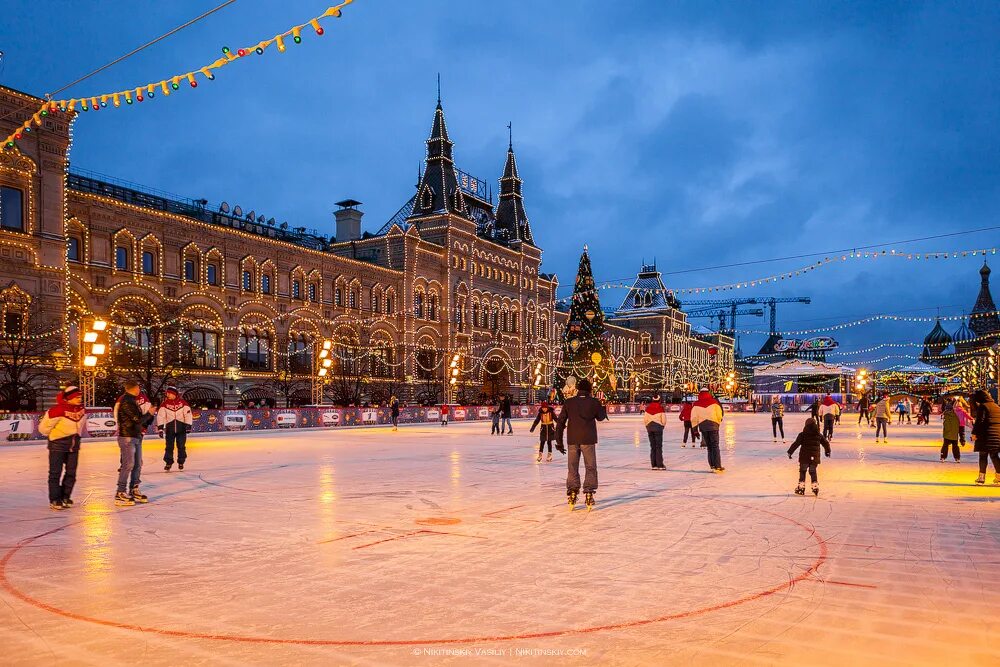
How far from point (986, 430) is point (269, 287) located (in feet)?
130

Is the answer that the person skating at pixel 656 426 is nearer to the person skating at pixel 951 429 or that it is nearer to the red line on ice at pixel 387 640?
the person skating at pixel 951 429

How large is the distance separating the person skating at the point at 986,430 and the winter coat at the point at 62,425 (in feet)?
46.1

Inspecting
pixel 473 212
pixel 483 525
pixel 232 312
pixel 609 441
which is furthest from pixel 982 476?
pixel 473 212

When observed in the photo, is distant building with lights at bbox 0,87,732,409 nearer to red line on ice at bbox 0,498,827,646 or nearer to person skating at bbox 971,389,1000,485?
red line on ice at bbox 0,498,827,646

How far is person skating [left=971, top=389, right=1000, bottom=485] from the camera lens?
12750mm

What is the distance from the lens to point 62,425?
10156 millimetres

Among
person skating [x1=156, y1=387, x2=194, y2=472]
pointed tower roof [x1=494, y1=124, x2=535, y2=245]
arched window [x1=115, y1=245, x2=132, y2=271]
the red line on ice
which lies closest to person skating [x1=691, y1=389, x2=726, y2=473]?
the red line on ice

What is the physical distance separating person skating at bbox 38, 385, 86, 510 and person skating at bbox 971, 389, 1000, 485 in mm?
14062

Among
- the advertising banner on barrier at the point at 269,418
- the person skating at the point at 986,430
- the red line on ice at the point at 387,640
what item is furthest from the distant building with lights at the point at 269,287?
the person skating at the point at 986,430

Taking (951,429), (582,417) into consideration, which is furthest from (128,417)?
(951,429)

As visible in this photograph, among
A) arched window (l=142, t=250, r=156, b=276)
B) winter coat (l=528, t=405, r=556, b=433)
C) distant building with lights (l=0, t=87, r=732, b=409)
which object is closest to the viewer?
winter coat (l=528, t=405, r=556, b=433)

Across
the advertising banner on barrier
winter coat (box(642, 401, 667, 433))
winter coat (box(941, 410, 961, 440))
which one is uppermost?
winter coat (box(642, 401, 667, 433))

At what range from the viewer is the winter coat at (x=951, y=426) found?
17.3 m

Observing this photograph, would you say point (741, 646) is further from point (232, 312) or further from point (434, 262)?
point (434, 262)
